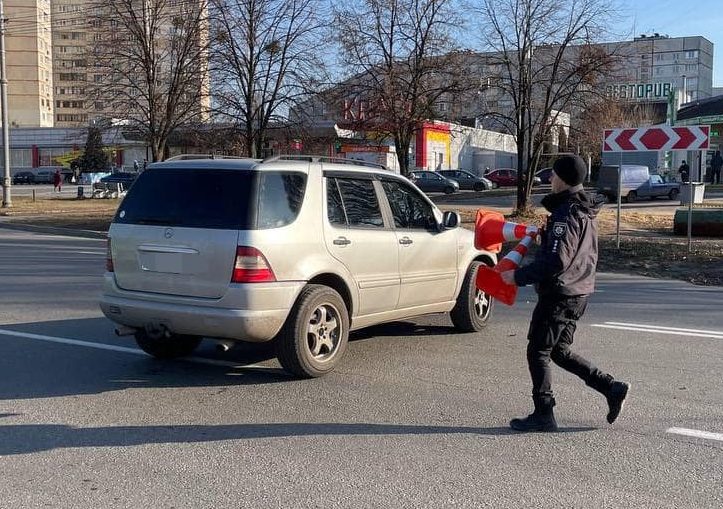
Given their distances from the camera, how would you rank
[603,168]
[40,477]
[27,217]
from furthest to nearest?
[603,168] → [27,217] → [40,477]

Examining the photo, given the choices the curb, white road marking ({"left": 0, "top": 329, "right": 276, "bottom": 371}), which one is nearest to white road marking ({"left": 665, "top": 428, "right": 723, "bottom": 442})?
white road marking ({"left": 0, "top": 329, "right": 276, "bottom": 371})

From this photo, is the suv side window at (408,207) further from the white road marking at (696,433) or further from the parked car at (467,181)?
the parked car at (467,181)

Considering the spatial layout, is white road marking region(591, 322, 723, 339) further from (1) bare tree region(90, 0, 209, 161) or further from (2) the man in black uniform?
(1) bare tree region(90, 0, 209, 161)

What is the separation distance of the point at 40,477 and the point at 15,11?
121 meters

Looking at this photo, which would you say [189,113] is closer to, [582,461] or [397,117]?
[397,117]

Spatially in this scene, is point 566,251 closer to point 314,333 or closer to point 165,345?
point 314,333

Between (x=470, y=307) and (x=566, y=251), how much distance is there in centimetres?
339

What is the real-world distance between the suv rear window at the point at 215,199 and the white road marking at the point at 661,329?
441cm

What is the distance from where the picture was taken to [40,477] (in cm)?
421

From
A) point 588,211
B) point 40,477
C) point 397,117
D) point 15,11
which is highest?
point 15,11

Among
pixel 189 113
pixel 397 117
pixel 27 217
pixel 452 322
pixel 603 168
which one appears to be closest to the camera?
pixel 452 322

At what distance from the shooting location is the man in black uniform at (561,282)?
15.4ft

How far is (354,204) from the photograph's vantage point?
22.1ft

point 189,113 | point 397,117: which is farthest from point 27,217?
point 397,117
